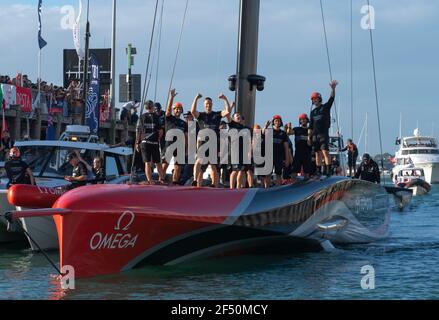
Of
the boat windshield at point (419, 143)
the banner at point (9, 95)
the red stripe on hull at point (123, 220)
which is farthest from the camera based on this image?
the boat windshield at point (419, 143)

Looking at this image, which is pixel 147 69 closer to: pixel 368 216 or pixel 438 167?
pixel 368 216

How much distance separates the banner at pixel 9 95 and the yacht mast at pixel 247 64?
1395cm

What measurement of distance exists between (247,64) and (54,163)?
4.68 metres

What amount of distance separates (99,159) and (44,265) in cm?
398

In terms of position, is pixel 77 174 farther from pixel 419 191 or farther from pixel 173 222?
pixel 419 191

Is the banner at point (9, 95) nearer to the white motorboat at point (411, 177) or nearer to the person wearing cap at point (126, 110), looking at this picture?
the person wearing cap at point (126, 110)

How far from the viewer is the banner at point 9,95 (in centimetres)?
2883

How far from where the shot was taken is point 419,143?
230ft

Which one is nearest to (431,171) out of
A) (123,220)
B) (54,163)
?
(54,163)

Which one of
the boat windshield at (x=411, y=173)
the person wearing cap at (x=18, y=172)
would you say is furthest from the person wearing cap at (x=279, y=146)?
the boat windshield at (x=411, y=173)

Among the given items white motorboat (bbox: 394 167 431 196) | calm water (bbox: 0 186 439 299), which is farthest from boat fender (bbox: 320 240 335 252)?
white motorboat (bbox: 394 167 431 196)

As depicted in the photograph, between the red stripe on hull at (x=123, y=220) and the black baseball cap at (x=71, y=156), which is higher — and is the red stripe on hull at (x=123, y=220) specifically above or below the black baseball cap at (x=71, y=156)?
below

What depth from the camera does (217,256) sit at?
14.0 meters
